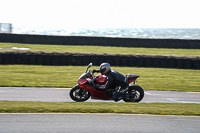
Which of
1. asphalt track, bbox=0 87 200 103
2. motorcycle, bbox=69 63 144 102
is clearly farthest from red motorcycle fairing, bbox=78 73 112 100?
asphalt track, bbox=0 87 200 103

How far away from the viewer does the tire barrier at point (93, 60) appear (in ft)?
66.3

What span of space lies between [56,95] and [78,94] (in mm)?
1475

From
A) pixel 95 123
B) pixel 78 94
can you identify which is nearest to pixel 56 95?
pixel 78 94

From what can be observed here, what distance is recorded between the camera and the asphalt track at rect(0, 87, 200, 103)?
11.0 m

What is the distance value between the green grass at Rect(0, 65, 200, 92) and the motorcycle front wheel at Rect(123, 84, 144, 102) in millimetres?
3597

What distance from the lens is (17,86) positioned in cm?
1354

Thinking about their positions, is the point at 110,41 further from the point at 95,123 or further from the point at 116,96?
the point at 95,123

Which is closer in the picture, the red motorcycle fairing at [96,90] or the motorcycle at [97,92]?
the red motorcycle fairing at [96,90]

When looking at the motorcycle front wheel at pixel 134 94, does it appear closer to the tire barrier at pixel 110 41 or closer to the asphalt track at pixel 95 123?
the asphalt track at pixel 95 123

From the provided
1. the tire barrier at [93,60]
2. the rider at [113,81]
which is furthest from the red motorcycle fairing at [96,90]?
the tire barrier at [93,60]

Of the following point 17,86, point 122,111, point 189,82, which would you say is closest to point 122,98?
point 122,111

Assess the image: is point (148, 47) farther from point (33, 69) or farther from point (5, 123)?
point (5, 123)

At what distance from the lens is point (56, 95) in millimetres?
11766

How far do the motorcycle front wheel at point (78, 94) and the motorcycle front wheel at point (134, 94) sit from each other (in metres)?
1.38
